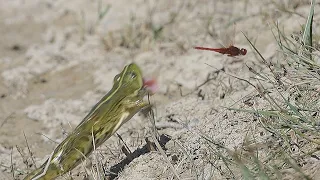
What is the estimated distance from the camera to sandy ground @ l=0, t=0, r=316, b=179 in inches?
92.7

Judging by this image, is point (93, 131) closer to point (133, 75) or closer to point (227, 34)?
point (133, 75)

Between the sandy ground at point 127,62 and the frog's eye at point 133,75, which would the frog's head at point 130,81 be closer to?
the frog's eye at point 133,75

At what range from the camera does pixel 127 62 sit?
363cm

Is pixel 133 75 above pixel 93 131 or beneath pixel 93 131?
above

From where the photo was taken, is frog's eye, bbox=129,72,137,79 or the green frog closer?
the green frog

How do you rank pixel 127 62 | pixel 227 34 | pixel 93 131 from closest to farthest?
pixel 93 131
pixel 227 34
pixel 127 62

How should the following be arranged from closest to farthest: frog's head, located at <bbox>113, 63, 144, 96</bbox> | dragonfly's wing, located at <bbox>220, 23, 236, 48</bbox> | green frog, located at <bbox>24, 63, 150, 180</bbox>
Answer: green frog, located at <bbox>24, 63, 150, 180</bbox>, frog's head, located at <bbox>113, 63, 144, 96</bbox>, dragonfly's wing, located at <bbox>220, 23, 236, 48</bbox>

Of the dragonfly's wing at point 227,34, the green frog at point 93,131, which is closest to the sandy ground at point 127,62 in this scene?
the dragonfly's wing at point 227,34

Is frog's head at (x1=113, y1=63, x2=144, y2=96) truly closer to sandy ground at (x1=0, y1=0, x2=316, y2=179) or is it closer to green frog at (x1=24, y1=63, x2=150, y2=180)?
green frog at (x1=24, y1=63, x2=150, y2=180)

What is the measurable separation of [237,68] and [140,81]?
0.87 metres

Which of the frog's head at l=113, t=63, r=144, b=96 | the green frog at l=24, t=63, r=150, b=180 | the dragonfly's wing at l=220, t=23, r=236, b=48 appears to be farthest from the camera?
the dragonfly's wing at l=220, t=23, r=236, b=48

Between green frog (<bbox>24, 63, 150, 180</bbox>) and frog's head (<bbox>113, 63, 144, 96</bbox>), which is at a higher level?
frog's head (<bbox>113, 63, 144, 96</bbox>)

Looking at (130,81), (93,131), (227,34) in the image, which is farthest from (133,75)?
(227,34)

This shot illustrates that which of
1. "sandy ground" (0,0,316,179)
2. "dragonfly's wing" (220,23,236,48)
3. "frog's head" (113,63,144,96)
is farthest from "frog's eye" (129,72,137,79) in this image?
"dragonfly's wing" (220,23,236,48)
